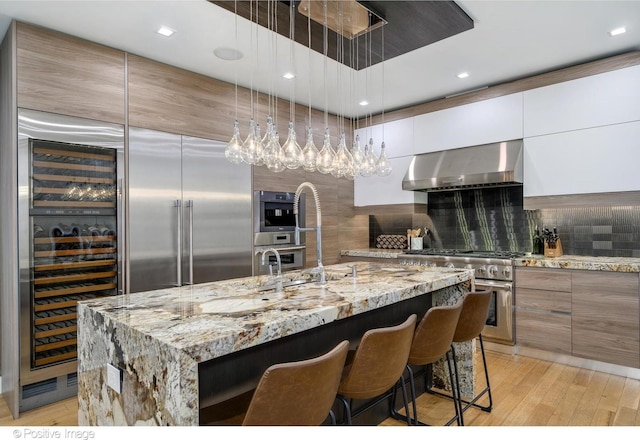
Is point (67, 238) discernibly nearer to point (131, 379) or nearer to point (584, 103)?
point (131, 379)

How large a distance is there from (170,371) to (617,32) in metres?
3.70

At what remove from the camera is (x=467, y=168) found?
4.12 meters

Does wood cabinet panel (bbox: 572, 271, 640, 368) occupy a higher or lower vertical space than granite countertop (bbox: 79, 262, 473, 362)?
lower

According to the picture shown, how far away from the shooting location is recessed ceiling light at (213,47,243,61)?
314cm

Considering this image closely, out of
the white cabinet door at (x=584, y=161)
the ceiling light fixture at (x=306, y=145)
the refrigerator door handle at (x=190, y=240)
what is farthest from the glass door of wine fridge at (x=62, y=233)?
the white cabinet door at (x=584, y=161)

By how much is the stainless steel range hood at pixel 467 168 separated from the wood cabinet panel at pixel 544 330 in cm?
128

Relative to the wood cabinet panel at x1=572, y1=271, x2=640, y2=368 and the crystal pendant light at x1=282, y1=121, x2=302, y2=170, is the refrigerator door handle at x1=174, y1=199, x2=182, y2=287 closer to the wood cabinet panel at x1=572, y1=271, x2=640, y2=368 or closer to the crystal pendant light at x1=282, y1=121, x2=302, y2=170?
the crystal pendant light at x1=282, y1=121, x2=302, y2=170

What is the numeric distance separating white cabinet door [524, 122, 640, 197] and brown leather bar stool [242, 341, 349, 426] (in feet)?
10.4

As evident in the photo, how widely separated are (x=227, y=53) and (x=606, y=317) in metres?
3.76

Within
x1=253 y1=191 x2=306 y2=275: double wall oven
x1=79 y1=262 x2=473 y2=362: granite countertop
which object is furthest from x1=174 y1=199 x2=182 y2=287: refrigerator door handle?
x1=79 y1=262 x2=473 y2=362: granite countertop

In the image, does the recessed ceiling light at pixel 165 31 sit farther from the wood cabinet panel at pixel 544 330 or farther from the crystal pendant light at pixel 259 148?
the wood cabinet panel at pixel 544 330

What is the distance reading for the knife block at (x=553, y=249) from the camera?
12.6 feet

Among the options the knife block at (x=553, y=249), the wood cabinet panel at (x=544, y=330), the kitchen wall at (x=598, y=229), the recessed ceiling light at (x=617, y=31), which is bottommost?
the wood cabinet panel at (x=544, y=330)

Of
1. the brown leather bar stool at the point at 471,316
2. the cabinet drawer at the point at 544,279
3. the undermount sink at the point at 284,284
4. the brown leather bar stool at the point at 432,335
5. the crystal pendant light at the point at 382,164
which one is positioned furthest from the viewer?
the cabinet drawer at the point at 544,279
